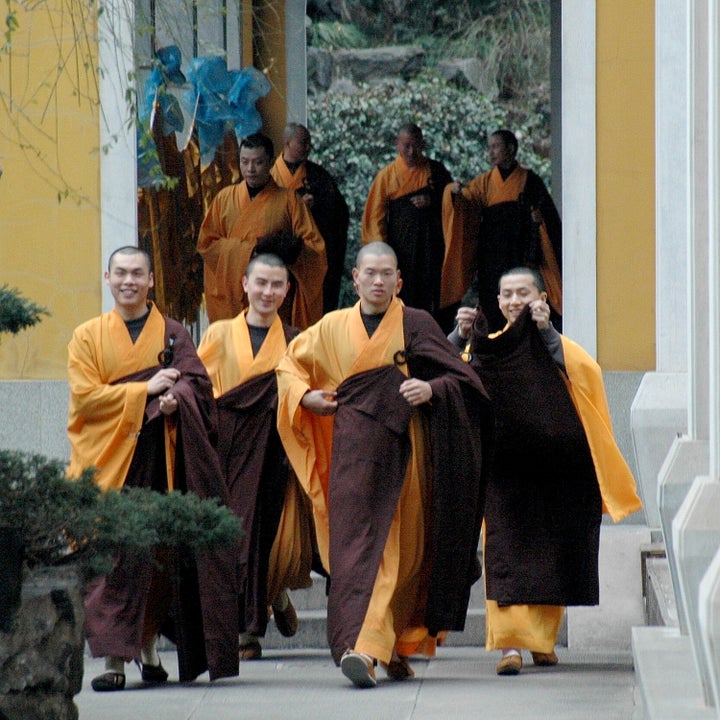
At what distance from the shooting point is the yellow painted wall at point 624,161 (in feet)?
28.9

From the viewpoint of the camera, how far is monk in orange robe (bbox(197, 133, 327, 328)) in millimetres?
11195

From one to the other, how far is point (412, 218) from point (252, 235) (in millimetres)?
1705

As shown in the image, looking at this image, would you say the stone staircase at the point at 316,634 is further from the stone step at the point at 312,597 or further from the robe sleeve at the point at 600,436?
the robe sleeve at the point at 600,436

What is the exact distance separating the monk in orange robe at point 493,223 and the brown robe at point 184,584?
5281mm

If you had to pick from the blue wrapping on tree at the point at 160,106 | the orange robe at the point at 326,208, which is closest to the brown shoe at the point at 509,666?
the blue wrapping on tree at the point at 160,106

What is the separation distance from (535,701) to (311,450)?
5.15 feet

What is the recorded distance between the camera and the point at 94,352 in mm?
7453

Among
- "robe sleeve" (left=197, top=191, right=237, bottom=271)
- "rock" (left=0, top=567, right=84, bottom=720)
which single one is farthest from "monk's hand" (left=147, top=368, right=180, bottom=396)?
"robe sleeve" (left=197, top=191, right=237, bottom=271)

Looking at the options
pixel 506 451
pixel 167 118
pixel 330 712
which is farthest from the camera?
pixel 167 118

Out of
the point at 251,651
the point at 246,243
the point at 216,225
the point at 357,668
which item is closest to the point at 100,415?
the point at 251,651

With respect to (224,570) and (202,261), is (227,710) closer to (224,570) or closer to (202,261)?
(224,570)

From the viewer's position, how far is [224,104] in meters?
12.0

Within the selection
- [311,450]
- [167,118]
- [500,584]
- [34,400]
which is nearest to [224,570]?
[311,450]

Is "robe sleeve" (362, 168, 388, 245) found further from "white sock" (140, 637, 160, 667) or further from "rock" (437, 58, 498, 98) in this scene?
"rock" (437, 58, 498, 98)
